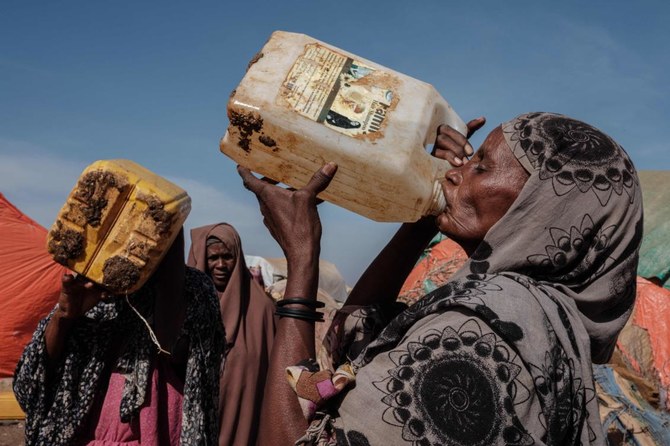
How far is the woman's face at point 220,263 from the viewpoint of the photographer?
5496mm

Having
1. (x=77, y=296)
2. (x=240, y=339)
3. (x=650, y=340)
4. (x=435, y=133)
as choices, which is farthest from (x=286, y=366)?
(x=650, y=340)

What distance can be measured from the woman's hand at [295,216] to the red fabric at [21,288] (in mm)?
7543

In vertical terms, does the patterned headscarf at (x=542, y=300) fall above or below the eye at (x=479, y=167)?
below

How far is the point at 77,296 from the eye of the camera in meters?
2.42

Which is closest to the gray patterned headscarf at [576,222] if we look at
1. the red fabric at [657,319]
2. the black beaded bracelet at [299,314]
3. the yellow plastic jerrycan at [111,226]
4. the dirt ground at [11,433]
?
the black beaded bracelet at [299,314]

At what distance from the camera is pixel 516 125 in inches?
64.2

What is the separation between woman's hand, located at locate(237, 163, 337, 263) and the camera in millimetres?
1725

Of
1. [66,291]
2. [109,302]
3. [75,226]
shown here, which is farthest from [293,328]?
[109,302]

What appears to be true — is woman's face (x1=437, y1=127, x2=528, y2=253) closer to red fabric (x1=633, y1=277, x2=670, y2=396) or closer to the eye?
the eye

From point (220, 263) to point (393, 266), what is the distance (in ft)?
11.8

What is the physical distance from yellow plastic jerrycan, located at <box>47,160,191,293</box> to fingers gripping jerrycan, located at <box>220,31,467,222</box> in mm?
334

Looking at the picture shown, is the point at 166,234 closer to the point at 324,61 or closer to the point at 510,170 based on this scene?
the point at 324,61

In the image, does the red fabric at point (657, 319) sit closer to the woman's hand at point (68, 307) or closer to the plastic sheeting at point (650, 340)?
the plastic sheeting at point (650, 340)

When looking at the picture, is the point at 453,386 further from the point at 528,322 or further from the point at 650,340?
the point at 650,340
